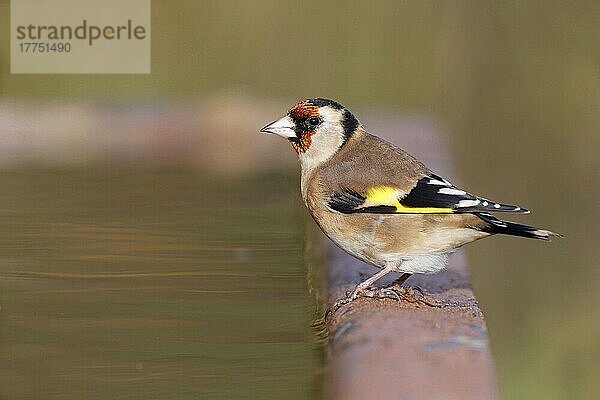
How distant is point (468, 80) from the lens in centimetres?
846

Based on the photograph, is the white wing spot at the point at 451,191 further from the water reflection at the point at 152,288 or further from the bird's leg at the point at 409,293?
the water reflection at the point at 152,288

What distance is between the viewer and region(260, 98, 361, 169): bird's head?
4.21 meters

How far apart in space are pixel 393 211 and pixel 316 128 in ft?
2.22

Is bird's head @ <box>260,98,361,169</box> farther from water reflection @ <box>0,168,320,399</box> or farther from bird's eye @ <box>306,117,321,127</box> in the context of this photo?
water reflection @ <box>0,168,320,399</box>

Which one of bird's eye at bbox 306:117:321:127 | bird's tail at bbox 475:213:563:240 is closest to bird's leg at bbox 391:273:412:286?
bird's tail at bbox 475:213:563:240

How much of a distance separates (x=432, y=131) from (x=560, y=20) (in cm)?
316

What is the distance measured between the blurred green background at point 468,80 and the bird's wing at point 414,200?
2886 millimetres

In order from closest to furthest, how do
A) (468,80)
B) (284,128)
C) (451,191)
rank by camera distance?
(451,191)
(284,128)
(468,80)

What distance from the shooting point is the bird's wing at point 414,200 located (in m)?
3.56

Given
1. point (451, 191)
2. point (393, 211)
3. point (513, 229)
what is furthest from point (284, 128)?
point (513, 229)

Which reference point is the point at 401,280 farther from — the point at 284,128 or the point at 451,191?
the point at 284,128

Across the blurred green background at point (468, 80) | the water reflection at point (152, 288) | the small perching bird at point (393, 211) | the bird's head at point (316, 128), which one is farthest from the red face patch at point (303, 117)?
the blurred green background at point (468, 80)

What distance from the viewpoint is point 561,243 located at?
281 inches

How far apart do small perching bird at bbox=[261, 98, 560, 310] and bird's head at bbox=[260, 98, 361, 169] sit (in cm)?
13
